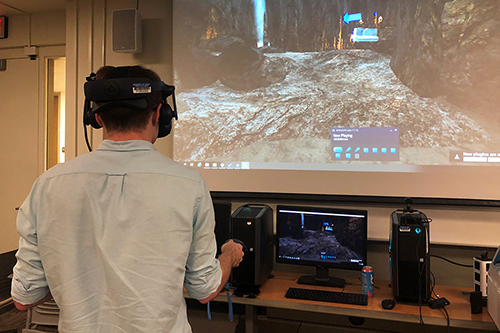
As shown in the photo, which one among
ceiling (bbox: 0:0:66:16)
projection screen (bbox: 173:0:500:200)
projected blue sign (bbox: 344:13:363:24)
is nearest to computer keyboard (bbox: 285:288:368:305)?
projection screen (bbox: 173:0:500:200)

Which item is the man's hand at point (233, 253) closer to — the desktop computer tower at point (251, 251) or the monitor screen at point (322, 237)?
the desktop computer tower at point (251, 251)

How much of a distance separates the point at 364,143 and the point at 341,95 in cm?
37

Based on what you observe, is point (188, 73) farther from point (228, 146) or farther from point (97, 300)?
point (97, 300)

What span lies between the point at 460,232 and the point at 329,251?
34.2 inches

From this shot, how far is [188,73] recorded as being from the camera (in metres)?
2.88

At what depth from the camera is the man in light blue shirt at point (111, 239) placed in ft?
3.17

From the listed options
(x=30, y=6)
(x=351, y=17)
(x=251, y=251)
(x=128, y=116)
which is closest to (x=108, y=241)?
(x=128, y=116)

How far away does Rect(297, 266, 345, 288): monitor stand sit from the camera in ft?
7.57

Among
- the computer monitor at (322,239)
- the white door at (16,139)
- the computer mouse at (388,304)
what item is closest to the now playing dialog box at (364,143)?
the computer monitor at (322,239)

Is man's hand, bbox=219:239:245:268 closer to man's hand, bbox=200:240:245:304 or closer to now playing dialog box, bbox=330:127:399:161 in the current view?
man's hand, bbox=200:240:245:304

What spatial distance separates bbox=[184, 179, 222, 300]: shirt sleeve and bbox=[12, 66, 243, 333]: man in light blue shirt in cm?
2

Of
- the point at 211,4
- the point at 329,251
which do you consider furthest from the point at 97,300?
the point at 211,4

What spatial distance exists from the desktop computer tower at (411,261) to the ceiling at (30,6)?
3.37m

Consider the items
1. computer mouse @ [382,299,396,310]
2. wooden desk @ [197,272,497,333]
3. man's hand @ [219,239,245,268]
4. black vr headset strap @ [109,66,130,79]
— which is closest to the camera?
black vr headset strap @ [109,66,130,79]
